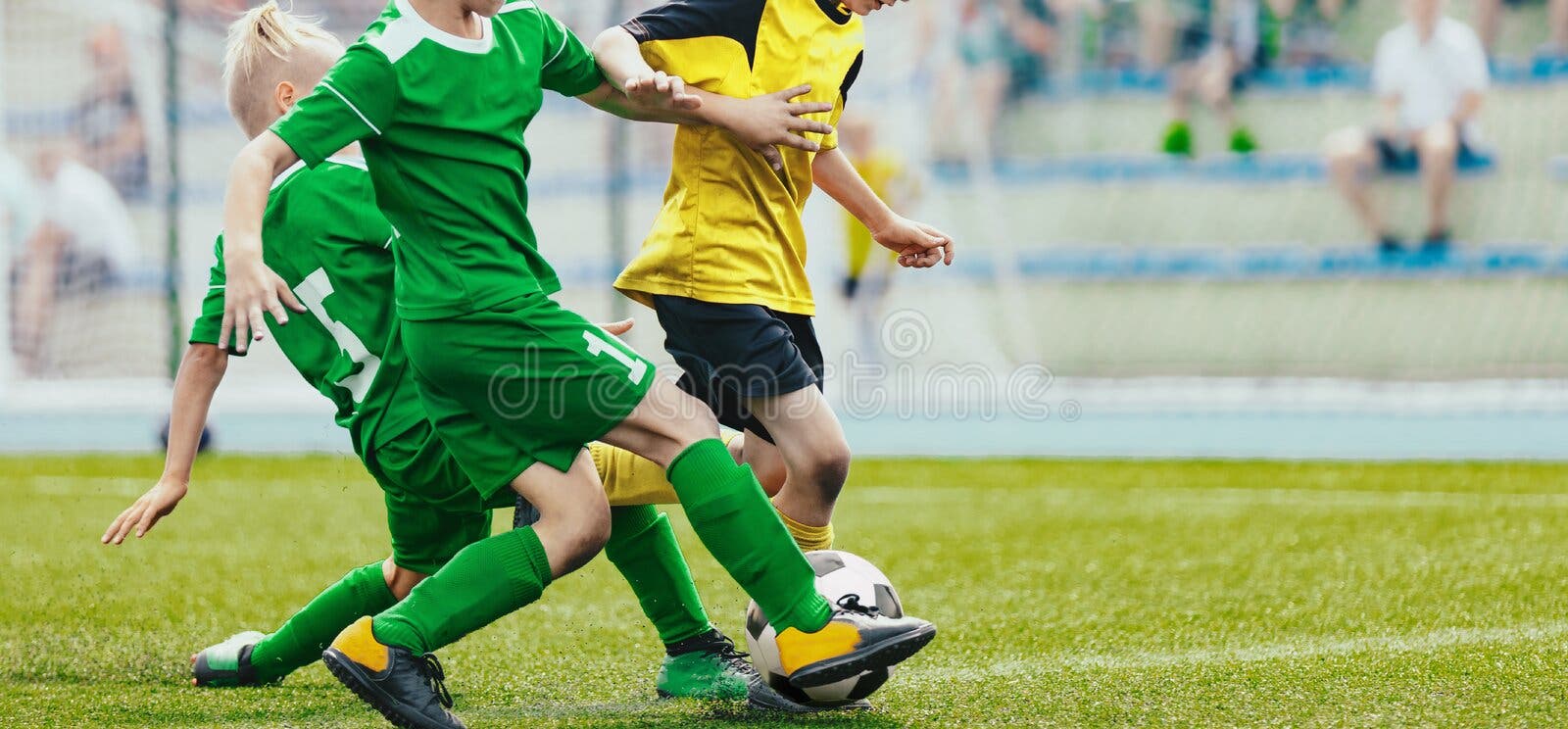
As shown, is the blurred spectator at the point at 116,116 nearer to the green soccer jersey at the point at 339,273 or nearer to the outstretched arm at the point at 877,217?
the green soccer jersey at the point at 339,273

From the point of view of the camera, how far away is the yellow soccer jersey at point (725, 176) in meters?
2.80

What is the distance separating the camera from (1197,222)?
9.66 meters

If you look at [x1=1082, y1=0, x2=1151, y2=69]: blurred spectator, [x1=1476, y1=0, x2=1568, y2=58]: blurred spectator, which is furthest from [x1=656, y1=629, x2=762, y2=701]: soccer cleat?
[x1=1476, y1=0, x2=1568, y2=58]: blurred spectator

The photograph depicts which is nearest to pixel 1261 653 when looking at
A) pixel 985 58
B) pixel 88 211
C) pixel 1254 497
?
pixel 1254 497

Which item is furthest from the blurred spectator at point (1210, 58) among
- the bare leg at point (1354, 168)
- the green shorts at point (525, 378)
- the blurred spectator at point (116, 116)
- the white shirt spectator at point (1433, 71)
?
the green shorts at point (525, 378)

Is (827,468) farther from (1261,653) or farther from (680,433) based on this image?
(1261,653)

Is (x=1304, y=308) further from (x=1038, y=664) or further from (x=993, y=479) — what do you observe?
(x=1038, y=664)

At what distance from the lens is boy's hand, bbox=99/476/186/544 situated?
8.98ft

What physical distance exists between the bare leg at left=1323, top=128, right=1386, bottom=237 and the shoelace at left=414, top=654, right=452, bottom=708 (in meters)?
7.68

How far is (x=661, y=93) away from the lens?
2.64 meters

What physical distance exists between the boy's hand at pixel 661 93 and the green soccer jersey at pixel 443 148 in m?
0.18

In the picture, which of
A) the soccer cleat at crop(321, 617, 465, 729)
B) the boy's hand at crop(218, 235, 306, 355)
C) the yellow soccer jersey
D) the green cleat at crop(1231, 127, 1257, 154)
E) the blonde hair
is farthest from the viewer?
the green cleat at crop(1231, 127, 1257, 154)

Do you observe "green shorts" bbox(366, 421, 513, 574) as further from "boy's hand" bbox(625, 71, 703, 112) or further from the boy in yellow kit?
"boy's hand" bbox(625, 71, 703, 112)

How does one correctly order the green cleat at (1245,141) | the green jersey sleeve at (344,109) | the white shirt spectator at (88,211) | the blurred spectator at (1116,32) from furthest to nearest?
the blurred spectator at (1116,32) < the green cleat at (1245,141) < the white shirt spectator at (88,211) < the green jersey sleeve at (344,109)
